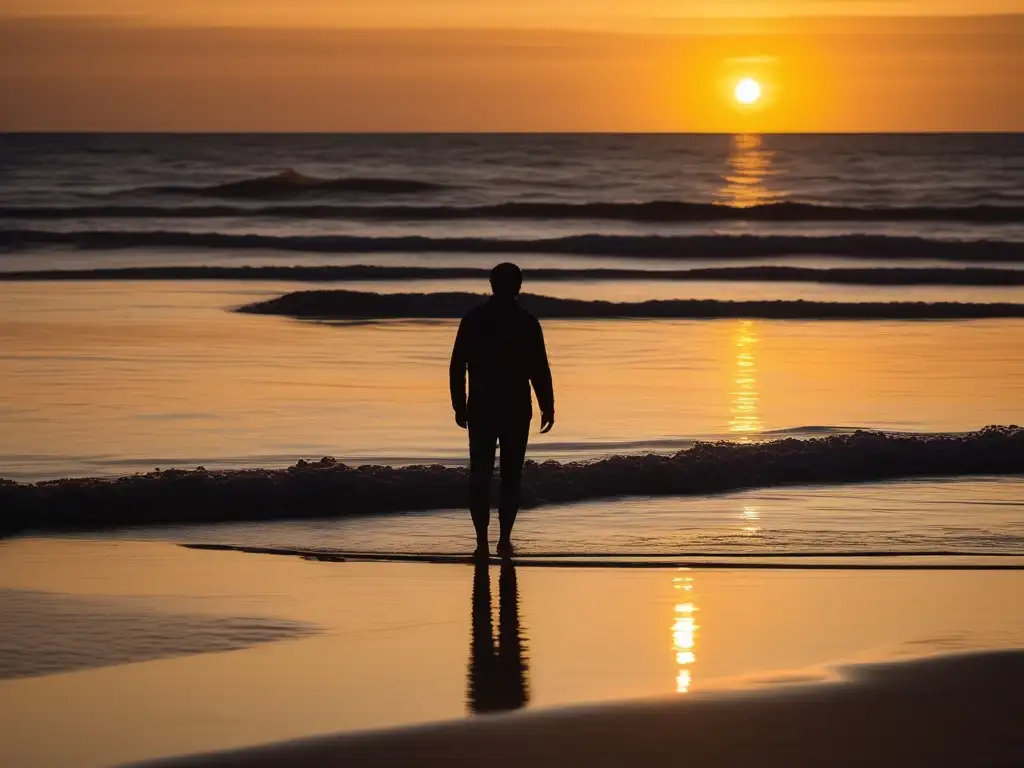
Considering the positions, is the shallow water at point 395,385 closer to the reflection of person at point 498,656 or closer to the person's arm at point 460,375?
the person's arm at point 460,375

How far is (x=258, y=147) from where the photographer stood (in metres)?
94.3

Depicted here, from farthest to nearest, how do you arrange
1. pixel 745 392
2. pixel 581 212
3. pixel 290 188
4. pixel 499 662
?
pixel 290 188 → pixel 581 212 → pixel 745 392 → pixel 499 662

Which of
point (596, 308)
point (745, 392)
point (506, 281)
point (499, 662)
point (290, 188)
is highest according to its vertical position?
point (290, 188)

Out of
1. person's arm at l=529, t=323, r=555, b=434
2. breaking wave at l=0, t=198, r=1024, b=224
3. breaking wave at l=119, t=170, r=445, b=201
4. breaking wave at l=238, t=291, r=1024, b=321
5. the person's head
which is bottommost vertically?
person's arm at l=529, t=323, r=555, b=434

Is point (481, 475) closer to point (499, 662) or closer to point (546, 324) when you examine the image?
point (499, 662)

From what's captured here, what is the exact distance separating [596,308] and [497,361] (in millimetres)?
17927

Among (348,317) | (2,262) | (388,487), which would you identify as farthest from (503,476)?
(2,262)

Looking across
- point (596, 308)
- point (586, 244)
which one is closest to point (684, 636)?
point (596, 308)

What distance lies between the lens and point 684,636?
21.9 feet

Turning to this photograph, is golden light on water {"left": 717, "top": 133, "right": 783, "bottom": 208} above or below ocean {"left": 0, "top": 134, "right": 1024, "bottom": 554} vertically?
above

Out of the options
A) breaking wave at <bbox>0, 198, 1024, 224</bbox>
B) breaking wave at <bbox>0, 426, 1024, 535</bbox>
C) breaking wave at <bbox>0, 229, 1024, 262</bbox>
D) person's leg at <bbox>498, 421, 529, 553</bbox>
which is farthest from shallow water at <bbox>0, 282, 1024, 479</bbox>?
breaking wave at <bbox>0, 198, 1024, 224</bbox>

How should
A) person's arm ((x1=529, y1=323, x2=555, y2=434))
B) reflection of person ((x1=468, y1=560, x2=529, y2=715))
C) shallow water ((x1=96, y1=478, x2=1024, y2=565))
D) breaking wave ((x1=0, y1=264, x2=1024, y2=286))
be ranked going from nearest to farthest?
reflection of person ((x1=468, y1=560, x2=529, y2=715)) → person's arm ((x1=529, y1=323, x2=555, y2=434)) → shallow water ((x1=96, y1=478, x2=1024, y2=565)) → breaking wave ((x1=0, y1=264, x2=1024, y2=286))

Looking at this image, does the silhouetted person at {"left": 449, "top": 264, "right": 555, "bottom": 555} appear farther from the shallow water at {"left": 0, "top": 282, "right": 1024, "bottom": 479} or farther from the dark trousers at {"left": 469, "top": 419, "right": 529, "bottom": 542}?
the shallow water at {"left": 0, "top": 282, "right": 1024, "bottom": 479}

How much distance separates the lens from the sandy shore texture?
16.9 feet
